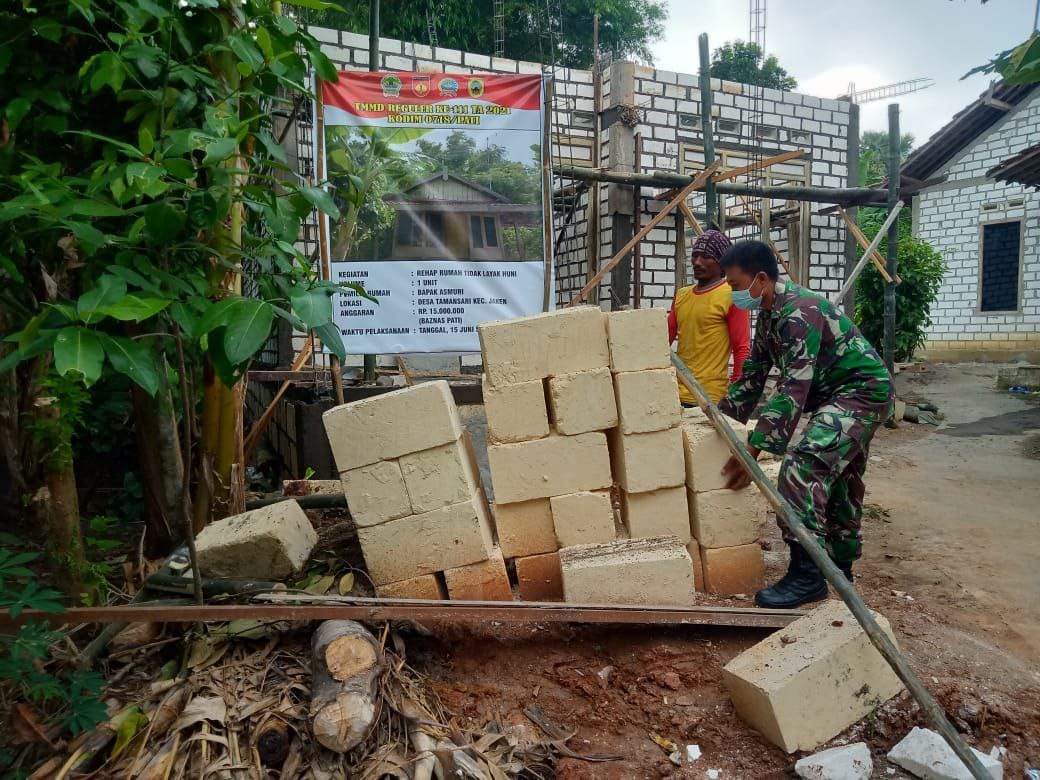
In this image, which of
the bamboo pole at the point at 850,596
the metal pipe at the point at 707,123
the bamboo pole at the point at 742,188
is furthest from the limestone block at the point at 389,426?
the metal pipe at the point at 707,123

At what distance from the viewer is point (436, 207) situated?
546 centimetres

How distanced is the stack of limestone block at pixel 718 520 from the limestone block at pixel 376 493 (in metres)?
1.46

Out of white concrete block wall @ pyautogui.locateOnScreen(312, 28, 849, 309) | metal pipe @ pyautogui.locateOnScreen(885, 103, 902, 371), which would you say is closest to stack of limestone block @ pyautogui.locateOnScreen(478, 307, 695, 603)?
white concrete block wall @ pyautogui.locateOnScreen(312, 28, 849, 309)

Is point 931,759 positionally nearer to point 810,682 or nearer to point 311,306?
point 810,682

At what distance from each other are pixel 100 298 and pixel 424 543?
2.01 metres

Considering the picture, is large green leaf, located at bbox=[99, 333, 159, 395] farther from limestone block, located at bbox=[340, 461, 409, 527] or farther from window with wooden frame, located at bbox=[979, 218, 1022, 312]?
window with wooden frame, located at bbox=[979, 218, 1022, 312]

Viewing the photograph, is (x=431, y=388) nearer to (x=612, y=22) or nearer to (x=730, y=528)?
(x=730, y=528)

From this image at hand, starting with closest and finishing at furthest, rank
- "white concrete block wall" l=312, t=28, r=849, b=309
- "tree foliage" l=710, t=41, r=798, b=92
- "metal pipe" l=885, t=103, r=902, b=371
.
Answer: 1. "white concrete block wall" l=312, t=28, r=849, b=309
2. "metal pipe" l=885, t=103, r=902, b=371
3. "tree foliage" l=710, t=41, r=798, b=92

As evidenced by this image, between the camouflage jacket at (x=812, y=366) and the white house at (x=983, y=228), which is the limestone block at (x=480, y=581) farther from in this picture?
the white house at (x=983, y=228)

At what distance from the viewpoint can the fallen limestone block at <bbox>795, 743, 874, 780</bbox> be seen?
7.57 feet

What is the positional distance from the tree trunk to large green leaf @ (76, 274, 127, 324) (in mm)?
1576

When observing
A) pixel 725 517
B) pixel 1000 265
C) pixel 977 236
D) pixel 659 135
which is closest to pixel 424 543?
pixel 725 517

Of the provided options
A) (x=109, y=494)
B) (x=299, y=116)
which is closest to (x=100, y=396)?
(x=109, y=494)

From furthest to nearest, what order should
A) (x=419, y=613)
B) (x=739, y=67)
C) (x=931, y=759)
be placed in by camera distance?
1. (x=739, y=67)
2. (x=419, y=613)
3. (x=931, y=759)
